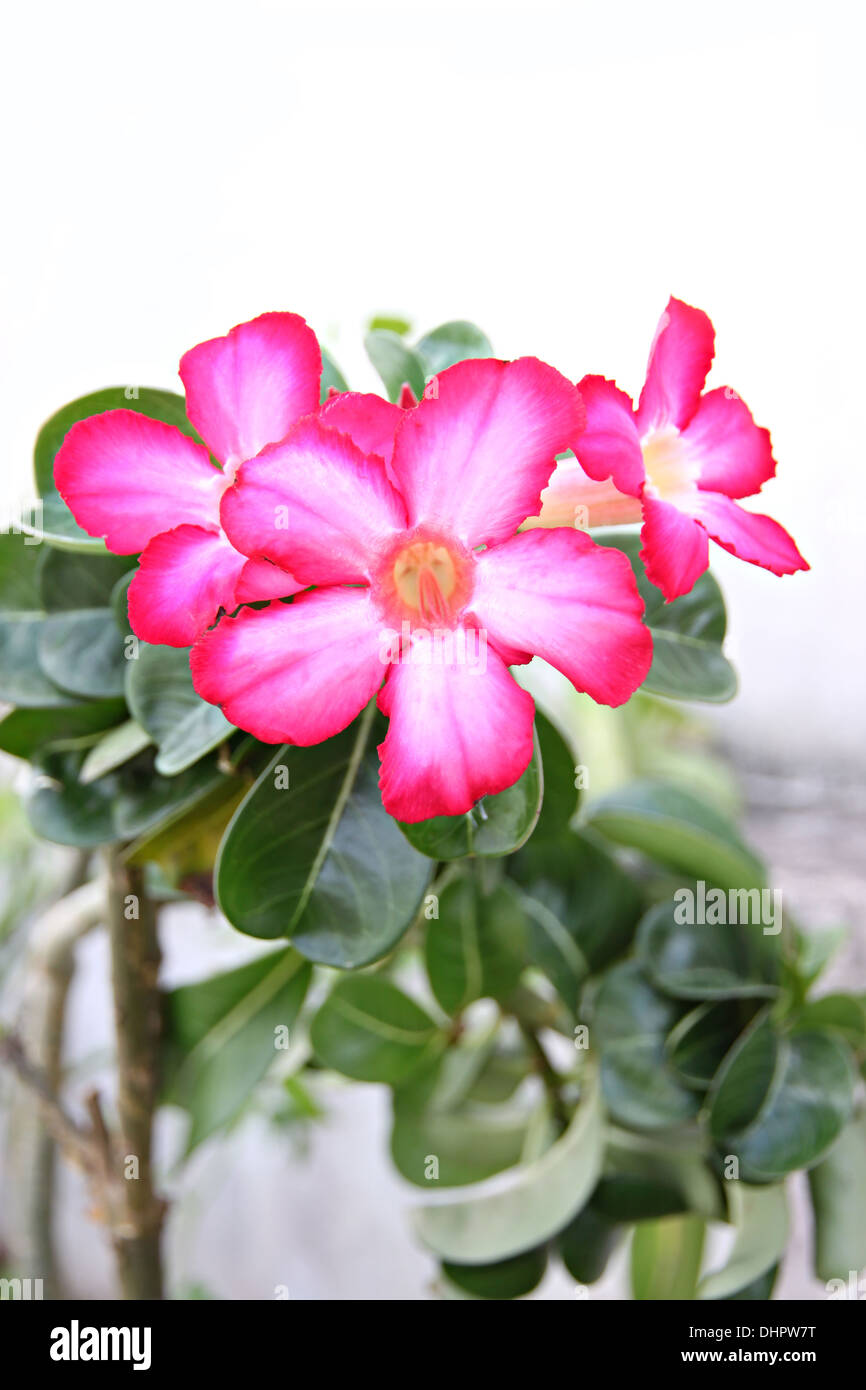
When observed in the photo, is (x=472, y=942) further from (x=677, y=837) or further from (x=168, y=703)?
(x=168, y=703)

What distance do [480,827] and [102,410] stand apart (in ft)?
0.76

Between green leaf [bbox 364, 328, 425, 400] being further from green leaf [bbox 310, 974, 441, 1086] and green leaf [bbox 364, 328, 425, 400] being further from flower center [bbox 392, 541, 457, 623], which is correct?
green leaf [bbox 310, 974, 441, 1086]

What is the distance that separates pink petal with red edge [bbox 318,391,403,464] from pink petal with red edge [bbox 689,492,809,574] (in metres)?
0.10

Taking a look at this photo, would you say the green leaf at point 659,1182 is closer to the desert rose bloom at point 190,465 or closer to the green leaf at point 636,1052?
the green leaf at point 636,1052

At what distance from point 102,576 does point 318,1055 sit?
1.00 ft

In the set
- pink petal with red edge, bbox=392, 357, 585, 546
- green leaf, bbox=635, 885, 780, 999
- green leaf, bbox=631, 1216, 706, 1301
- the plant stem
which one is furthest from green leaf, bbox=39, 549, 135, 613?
green leaf, bbox=631, 1216, 706, 1301

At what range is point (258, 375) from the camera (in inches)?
12.1

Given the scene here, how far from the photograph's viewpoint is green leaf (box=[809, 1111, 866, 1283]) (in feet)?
1.87

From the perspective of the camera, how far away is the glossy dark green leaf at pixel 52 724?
0.47 metres
